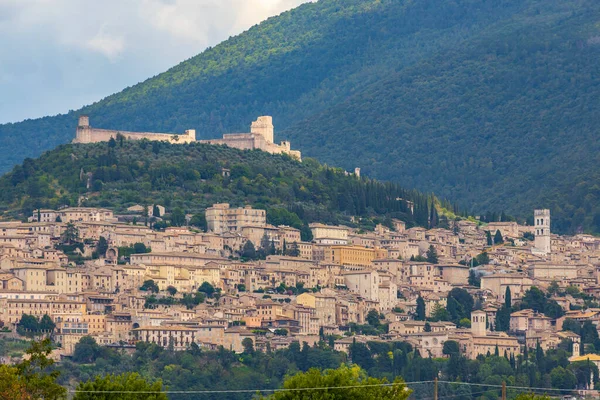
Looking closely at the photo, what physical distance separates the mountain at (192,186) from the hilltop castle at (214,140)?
12.4 feet

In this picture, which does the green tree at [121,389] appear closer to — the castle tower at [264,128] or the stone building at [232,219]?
the stone building at [232,219]

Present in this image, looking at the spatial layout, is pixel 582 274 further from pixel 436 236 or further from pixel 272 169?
pixel 272 169

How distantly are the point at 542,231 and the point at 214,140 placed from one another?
3198 centimetres

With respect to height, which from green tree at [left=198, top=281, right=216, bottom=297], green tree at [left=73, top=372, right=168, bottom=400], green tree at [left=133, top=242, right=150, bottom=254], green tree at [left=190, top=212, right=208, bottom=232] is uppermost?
green tree at [left=190, top=212, right=208, bottom=232]

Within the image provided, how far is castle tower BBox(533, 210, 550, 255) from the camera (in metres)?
154

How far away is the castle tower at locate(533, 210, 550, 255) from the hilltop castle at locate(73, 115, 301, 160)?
77.1 feet

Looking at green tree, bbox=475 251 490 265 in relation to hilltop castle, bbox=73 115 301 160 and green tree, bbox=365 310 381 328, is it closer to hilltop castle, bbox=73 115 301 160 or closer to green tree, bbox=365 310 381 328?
green tree, bbox=365 310 381 328

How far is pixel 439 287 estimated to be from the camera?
139 metres

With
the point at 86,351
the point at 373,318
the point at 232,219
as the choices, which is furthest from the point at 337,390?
the point at 232,219

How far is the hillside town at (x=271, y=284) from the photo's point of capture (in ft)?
388

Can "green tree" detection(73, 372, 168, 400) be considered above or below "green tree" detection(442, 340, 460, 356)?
below

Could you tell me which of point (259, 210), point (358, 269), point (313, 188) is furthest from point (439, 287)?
point (313, 188)

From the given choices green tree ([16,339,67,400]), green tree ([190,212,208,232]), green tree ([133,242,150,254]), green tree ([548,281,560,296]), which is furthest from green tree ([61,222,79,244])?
green tree ([16,339,67,400])

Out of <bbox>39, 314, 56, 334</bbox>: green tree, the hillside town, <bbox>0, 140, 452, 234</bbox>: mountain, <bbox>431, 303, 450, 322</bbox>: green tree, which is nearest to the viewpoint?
<bbox>39, 314, 56, 334</bbox>: green tree
